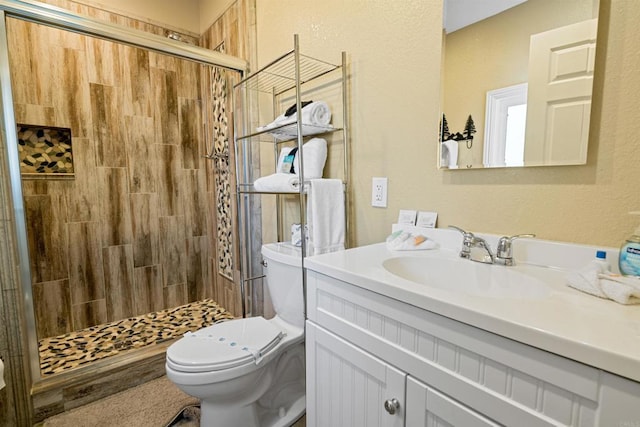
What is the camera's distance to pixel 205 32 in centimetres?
258

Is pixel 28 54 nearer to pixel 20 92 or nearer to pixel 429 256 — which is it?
pixel 20 92

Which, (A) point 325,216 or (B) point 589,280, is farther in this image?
(A) point 325,216

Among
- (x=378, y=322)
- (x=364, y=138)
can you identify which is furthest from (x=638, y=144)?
(x=364, y=138)

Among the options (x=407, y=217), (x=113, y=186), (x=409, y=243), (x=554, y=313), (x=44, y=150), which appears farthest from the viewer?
(x=113, y=186)

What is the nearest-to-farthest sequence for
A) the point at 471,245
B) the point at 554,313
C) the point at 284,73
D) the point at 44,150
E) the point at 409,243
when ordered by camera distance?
the point at 554,313, the point at 471,245, the point at 409,243, the point at 284,73, the point at 44,150

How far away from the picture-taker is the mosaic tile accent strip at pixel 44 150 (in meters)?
2.03

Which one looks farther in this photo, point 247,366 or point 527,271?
point 247,366

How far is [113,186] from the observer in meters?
2.31

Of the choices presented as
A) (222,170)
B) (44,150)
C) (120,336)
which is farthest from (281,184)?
(44,150)

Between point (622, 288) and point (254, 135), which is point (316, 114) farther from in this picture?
point (622, 288)

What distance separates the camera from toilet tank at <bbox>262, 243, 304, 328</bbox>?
55.0 inches

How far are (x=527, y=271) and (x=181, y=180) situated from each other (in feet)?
8.37

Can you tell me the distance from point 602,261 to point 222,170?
236 cm

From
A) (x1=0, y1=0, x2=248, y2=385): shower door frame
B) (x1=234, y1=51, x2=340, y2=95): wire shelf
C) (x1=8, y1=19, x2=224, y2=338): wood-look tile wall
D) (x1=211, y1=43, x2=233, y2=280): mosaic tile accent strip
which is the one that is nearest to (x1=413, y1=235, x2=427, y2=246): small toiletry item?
(x1=234, y1=51, x2=340, y2=95): wire shelf
